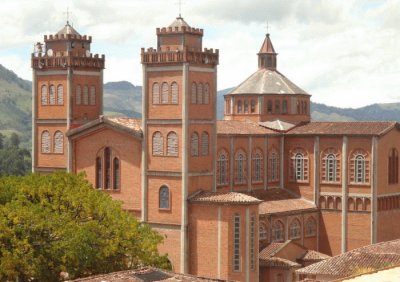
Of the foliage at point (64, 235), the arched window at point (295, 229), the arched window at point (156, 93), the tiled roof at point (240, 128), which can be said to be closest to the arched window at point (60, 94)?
the arched window at point (156, 93)

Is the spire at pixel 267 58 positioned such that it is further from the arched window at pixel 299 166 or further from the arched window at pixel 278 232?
the arched window at pixel 278 232

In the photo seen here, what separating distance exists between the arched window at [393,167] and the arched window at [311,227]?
6219 mm

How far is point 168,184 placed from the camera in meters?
55.8

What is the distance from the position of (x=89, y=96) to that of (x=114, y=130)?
673 cm

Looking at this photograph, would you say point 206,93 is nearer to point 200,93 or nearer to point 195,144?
point 200,93

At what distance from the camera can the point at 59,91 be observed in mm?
63156

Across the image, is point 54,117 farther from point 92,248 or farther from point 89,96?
point 92,248

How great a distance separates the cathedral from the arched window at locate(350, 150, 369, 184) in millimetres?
70

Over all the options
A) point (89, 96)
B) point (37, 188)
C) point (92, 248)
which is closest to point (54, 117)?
point (89, 96)

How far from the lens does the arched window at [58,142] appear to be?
62.3 m

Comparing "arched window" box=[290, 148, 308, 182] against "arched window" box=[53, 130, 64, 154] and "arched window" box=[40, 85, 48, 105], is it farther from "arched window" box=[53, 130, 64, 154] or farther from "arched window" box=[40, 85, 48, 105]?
"arched window" box=[40, 85, 48, 105]

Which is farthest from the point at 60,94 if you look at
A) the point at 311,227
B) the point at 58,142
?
the point at 311,227

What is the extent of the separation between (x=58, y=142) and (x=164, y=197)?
10491 millimetres

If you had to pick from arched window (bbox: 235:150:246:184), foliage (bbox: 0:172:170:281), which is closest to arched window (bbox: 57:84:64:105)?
arched window (bbox: 235:150:246:184)
